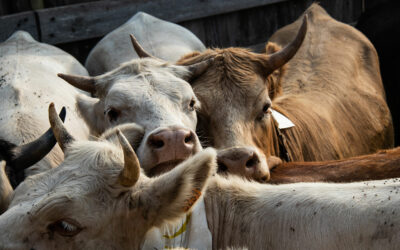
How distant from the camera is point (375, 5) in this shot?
323 inches

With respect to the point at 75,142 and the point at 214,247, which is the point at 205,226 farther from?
the point at 75,142

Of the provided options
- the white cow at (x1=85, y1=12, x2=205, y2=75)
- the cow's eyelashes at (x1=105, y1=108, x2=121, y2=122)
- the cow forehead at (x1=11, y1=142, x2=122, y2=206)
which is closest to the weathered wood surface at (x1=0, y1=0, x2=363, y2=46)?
the white cow at (x1=85, y1=12, x2=205, y2=75)

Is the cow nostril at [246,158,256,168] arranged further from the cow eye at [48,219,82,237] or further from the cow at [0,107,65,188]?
the cow eye at [48,219,82,237]

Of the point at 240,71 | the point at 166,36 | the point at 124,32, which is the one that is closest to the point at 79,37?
the point at 124,32

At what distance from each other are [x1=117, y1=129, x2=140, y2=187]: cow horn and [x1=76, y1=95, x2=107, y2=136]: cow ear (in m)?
1.74

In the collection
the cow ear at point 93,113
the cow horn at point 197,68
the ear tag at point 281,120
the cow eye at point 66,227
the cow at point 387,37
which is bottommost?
the cow at point 387,37

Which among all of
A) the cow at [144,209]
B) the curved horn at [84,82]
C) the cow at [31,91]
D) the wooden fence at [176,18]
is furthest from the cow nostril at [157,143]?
the wooden fence at [176,18]

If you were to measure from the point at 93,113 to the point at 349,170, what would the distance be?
6.72ft

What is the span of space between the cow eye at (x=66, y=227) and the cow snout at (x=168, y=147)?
39.0 inches

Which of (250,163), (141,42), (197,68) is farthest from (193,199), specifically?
(141,42)

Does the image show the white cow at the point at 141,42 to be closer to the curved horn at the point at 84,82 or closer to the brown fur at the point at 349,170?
the curved horn at the point at 84,82

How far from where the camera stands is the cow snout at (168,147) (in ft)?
11.9

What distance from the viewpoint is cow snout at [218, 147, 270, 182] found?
3914mm

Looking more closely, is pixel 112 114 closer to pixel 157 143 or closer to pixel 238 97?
pixel 157 143
